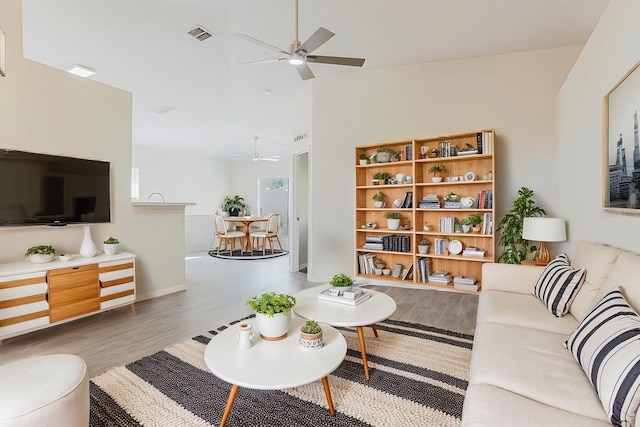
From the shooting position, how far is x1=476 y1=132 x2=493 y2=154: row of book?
3.65 metres

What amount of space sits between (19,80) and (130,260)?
1813 mm

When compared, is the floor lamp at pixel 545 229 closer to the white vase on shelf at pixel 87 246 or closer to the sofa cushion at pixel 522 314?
the sofa cushion at pixel 522 314

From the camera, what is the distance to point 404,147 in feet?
14.2

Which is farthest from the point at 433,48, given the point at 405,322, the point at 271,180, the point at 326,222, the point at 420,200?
the point at 271,180

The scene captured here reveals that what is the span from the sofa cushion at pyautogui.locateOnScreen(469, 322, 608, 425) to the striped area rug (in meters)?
0.39

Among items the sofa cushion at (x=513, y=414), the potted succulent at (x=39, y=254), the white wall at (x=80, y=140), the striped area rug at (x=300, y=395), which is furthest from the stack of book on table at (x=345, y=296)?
the white wall at (x=80, y=140)

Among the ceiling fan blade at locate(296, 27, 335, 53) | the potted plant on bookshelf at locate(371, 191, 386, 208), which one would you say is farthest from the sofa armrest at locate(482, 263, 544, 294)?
the ceiling fan blade at locate(296, 27, 335, 53)

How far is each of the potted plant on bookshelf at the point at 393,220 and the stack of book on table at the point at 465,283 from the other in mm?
987

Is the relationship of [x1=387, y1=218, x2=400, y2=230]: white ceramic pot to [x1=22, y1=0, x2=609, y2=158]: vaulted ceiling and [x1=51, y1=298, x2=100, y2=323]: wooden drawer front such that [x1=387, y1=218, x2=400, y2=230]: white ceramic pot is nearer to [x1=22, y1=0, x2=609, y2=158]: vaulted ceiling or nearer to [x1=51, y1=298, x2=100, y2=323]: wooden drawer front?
[x1=22, y1=0, x2=609, y2=158]: vaulted ceiling

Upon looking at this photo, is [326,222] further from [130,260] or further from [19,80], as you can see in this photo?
[19,80]

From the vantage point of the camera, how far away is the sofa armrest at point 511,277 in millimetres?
2473

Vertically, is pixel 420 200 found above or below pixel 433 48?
below

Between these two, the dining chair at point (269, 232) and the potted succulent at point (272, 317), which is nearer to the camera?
the potted succulent at point (272, 317)

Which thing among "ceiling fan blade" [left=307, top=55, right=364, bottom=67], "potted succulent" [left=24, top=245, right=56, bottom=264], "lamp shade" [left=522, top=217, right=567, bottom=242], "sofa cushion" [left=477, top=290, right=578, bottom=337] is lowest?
"sofa cushion" [left=477, top=290, right=578, bottom=337]
